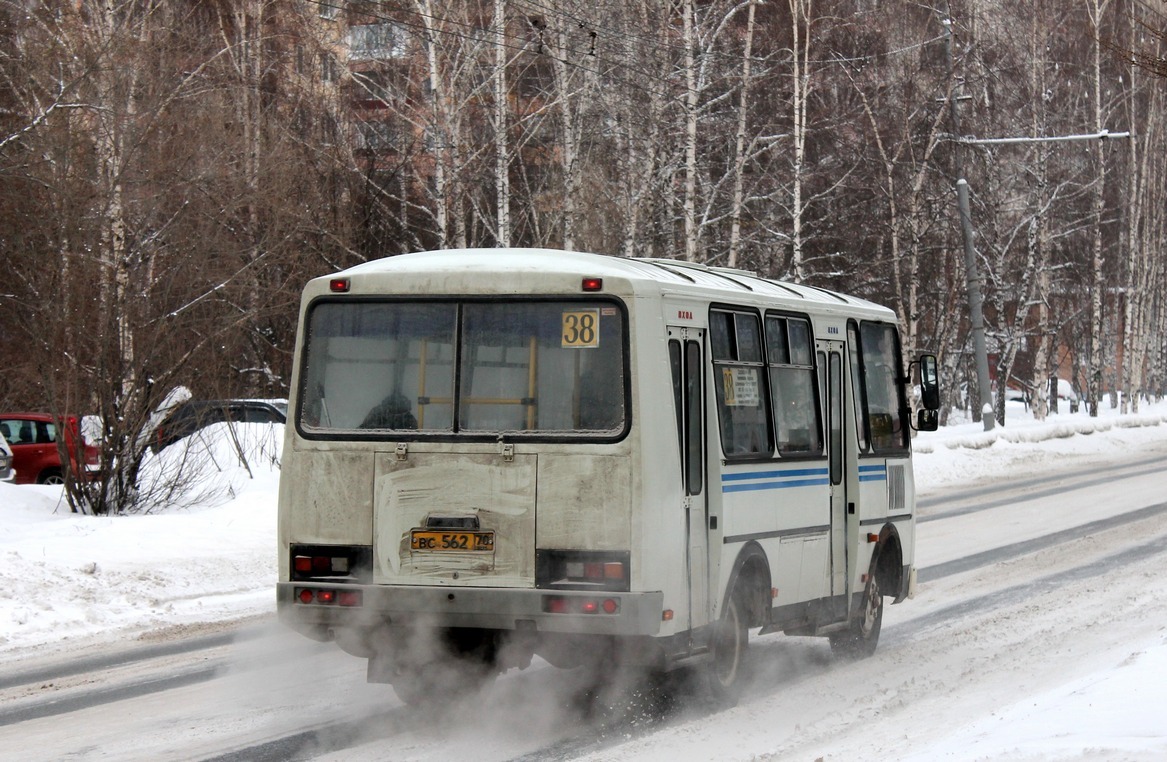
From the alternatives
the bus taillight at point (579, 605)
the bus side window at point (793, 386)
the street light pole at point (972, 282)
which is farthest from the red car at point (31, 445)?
the bus taillight at point (579, 605)

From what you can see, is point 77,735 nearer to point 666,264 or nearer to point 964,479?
point 666,264

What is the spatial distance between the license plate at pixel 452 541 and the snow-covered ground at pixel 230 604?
3.93ft

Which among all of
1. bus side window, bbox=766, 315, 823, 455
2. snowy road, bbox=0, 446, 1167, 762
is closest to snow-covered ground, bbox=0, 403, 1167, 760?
snowy road, bbox=0, 446, 1167, 762

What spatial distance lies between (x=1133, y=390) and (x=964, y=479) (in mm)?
26473

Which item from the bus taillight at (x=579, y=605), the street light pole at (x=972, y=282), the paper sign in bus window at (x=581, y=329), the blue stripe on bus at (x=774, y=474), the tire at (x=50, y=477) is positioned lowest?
the bus taillight at (x=579, y=605)

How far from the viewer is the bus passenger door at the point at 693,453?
27.8 ft

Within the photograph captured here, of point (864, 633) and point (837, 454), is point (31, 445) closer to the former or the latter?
point (864, 633)

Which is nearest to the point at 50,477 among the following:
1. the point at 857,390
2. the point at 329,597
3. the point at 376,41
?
the point at 376,41

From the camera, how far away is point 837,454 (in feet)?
35.1

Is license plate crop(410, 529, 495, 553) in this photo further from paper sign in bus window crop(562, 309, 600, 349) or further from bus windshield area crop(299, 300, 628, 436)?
paper sign in bus window crop(562, 309, 600, 349)

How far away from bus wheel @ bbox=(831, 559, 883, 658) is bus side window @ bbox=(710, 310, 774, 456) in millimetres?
2095

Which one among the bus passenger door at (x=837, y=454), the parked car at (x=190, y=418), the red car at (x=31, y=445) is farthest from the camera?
the red car at (x=31, y=445)

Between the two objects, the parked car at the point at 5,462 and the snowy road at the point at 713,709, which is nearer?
the snowy road at the point at 713,709

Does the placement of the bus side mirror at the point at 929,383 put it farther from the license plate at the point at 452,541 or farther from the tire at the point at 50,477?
the tire at the point at 50,477
